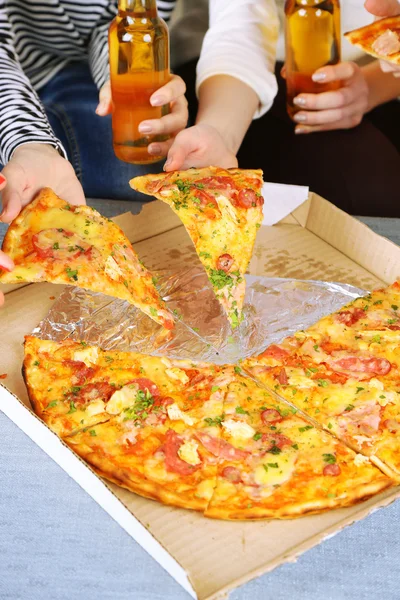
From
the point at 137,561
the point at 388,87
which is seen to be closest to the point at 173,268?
the point at 137,561

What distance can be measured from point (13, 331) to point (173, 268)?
65 centimetres

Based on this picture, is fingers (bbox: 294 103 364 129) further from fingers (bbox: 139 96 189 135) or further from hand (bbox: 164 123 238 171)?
fingers (bbox: 139 96 189 135)

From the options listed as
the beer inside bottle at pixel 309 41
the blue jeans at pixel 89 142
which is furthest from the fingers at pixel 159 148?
the blue jeans at pixel 89 142

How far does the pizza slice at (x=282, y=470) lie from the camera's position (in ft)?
5.82

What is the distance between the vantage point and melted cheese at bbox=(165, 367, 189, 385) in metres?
2.21

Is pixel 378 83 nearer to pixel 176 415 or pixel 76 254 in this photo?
pixel 76 254

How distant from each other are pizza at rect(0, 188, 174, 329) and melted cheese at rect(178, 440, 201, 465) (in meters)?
0.63

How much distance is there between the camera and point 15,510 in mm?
1804

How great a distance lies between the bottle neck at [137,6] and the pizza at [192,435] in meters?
1.12

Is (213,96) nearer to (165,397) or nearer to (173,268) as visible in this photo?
(173,268)

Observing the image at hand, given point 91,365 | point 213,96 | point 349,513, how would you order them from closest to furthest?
point 349,513 → point 91,365 → point 213,96

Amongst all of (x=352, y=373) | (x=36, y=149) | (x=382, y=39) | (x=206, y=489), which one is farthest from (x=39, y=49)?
(x=206, y=489)

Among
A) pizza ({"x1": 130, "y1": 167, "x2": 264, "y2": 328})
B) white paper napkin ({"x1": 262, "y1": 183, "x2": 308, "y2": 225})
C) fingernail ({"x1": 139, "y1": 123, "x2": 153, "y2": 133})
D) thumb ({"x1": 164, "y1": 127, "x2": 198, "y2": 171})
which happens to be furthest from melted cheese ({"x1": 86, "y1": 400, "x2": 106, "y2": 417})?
white paper napkin ({"x1": 262, "y1": 183, "x2": 308, "y2": 225})

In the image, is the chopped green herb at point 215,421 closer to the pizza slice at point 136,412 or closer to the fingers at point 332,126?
the pizza slice at point 136,412
